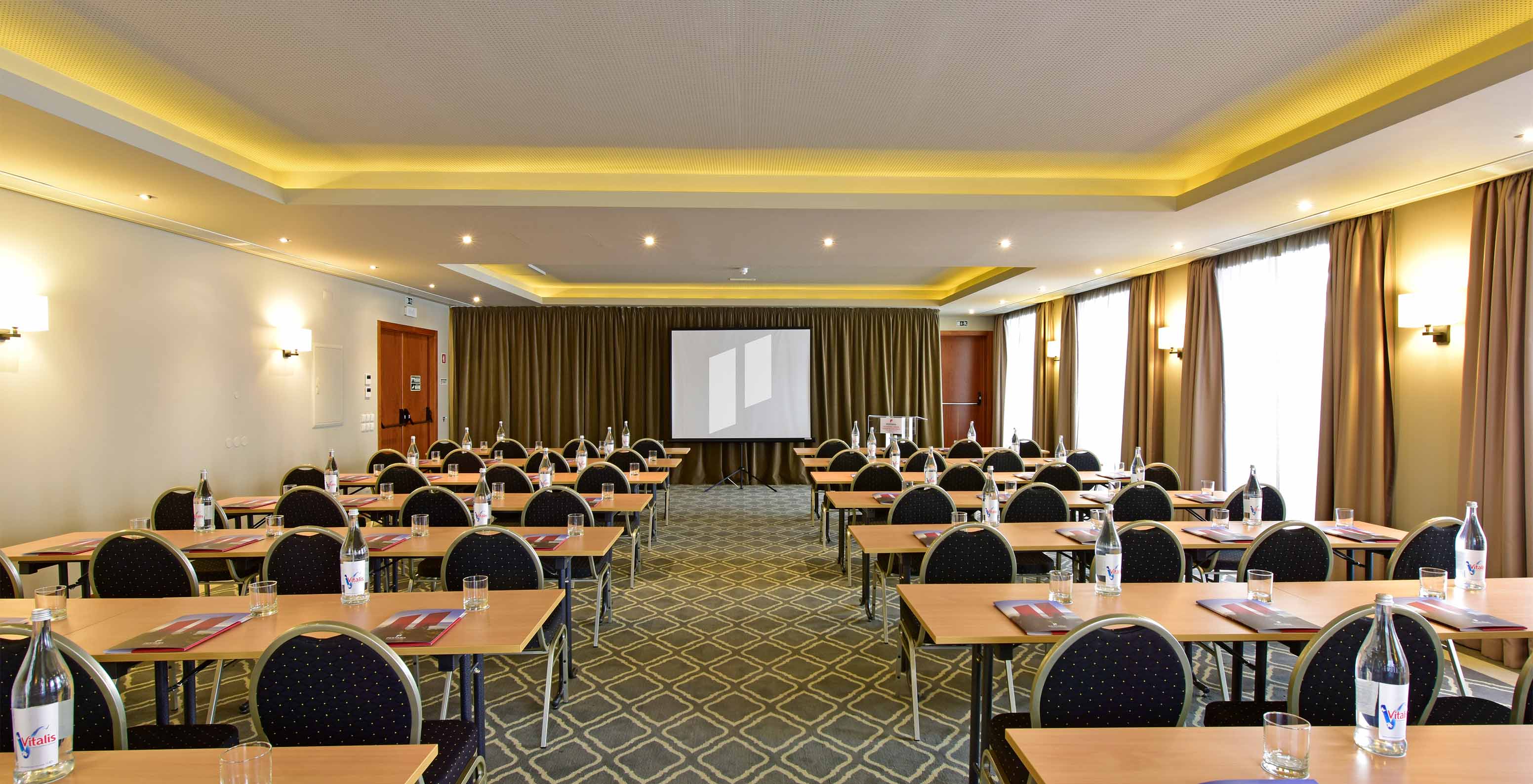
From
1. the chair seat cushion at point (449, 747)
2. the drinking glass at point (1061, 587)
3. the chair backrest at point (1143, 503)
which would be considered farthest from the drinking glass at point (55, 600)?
the chair backrest at point (1143, 503)

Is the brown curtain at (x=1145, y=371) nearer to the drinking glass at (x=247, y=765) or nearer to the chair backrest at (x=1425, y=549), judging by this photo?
the chair backrest at (x=1425, y=549)

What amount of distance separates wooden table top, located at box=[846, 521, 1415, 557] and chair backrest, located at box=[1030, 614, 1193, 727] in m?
1.51

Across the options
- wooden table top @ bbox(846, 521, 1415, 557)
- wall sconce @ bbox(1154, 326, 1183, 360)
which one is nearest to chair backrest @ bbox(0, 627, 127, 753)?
wooden table top @ bbox(846, 521, 1415, 557)

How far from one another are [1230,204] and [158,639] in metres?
6.42

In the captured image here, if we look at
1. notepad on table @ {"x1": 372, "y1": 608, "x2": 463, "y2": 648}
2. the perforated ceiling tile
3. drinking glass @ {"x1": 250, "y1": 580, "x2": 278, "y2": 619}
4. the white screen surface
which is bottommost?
notepad on table @ {"x1": 372, "y1": 608, "x2": 463, "y2": 648}

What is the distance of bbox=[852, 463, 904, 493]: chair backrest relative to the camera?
5887 millimetres

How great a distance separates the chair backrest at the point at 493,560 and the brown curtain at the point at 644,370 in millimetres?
8616

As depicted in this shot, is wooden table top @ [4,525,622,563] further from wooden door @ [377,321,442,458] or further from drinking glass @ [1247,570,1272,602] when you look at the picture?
wooden door @ [377,321,442,458]

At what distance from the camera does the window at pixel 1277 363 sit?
20.0ft

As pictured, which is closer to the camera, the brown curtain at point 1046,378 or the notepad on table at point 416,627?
the notepad on table at point 416,627

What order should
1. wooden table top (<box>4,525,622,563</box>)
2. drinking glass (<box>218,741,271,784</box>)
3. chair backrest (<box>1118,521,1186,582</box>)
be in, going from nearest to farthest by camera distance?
1. drinking glass (<box>218,741,271,784</box>)
2. chair backrest (<box>1118,521,1186,582</box>)
3. wooden table top (<box>4,525,622,563</box>)

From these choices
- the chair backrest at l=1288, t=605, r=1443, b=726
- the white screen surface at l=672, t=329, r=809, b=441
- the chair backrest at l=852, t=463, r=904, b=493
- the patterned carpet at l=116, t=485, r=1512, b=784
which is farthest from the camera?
the white screen surface at l=672, t=329, r=809, b=441

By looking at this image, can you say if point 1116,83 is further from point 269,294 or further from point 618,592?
point 269,294

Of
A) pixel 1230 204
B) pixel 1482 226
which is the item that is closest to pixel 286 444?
pixel 1230 204
